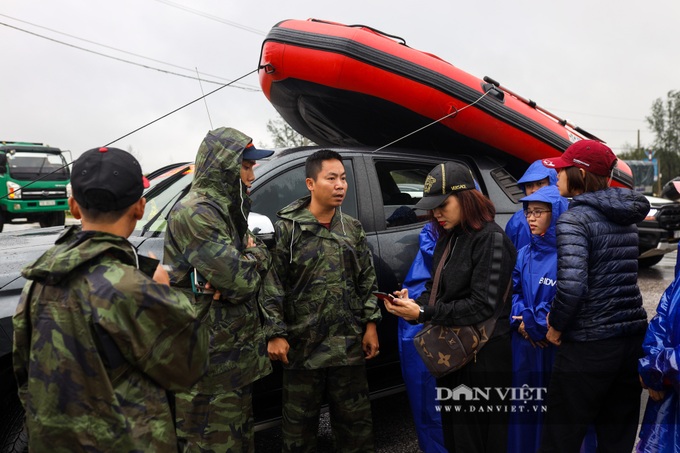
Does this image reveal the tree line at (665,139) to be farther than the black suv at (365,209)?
Yes

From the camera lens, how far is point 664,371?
2127 mm

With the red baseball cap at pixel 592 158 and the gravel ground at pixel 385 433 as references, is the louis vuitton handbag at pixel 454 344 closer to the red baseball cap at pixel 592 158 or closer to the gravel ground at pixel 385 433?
the red baseball cap at pixel 592 158

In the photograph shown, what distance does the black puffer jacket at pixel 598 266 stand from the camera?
7.75ft

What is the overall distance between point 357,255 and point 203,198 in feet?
3.10

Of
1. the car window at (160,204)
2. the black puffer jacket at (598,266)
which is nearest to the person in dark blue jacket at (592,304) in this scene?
the black puffer jacket at (598,266)

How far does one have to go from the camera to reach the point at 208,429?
2391mm

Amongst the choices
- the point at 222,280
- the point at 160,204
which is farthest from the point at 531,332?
the point at 160,204

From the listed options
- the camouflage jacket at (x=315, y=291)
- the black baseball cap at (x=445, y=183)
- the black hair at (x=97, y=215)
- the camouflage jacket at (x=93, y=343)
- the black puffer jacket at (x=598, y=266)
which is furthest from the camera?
the camouflage jacket at (x=315, y=291)

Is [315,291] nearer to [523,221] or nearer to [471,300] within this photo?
[471,300]

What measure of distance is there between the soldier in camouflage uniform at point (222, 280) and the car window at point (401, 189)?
119cm

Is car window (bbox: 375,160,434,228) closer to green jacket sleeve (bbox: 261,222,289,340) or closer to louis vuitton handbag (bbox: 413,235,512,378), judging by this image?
green jacket sleeve (bbox: 261,222,289,340)

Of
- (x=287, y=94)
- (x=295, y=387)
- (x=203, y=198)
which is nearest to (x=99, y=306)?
(x=203, y=198)

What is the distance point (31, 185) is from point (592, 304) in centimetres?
1578

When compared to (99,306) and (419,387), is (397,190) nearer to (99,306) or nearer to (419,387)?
(419,387)
